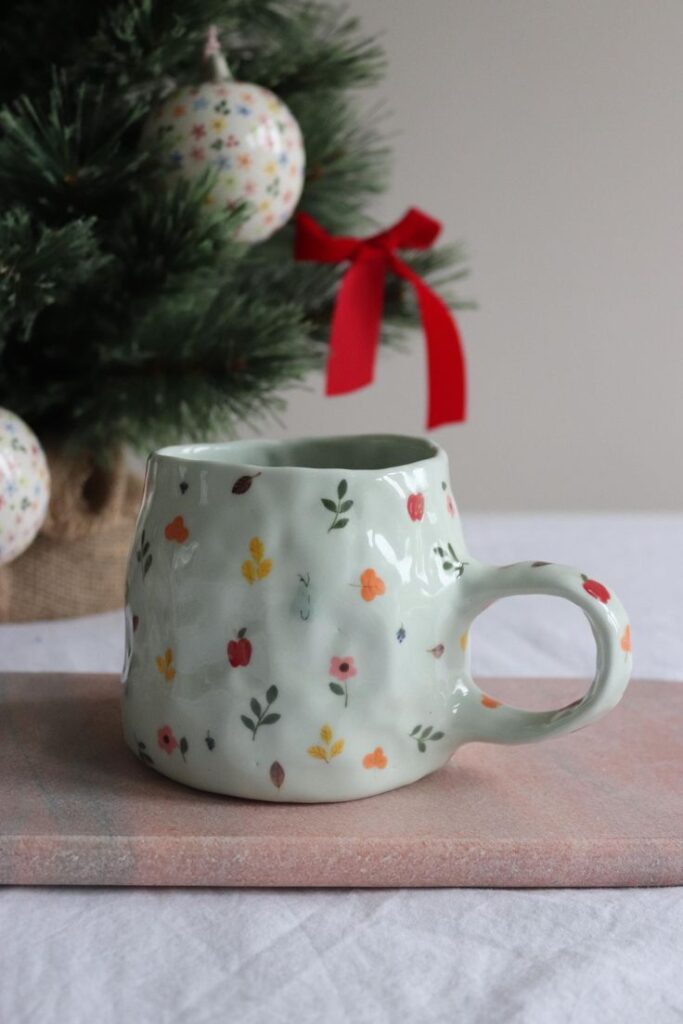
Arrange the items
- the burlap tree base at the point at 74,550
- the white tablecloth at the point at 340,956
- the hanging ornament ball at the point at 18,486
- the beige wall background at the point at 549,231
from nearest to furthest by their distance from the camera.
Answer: the white tablecloth at the point at 340,956 → the hanging ornament ball at the point at 18,486 → the burlap tree base at the point at 74,550 → the beige wall background at the point at 549,231

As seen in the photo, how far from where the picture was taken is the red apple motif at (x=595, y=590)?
37 centimetres

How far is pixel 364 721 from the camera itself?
364 mm

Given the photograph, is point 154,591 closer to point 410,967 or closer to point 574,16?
point 410,967

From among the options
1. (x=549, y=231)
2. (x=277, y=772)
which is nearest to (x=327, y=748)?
(x=277, y=772)

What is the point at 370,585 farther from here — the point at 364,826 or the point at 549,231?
the point at 549,231

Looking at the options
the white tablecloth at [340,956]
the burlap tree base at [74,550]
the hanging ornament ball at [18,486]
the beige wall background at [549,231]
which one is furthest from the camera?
the beige wall background at [549,231]

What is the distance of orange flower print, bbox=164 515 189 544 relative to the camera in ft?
1.23

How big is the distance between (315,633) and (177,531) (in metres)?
0.06

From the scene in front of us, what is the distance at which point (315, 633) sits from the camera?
14.1 inches

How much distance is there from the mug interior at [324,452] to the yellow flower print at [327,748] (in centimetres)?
11

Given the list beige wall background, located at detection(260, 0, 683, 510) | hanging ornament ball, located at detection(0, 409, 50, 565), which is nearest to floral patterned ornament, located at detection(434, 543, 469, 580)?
hanging ornament ball, located at detection(0, 409, 50, 565)

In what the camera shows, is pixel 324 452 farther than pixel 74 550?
No

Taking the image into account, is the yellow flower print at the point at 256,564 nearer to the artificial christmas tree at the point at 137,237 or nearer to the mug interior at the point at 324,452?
the mug interior at the point at 324,452

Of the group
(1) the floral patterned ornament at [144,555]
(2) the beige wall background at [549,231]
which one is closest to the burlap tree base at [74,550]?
(1) the floral patterned ornament at [144,555]
